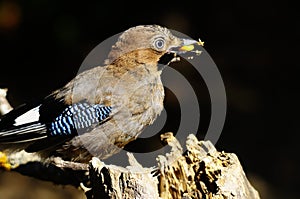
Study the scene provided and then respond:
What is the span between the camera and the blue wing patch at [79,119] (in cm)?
510

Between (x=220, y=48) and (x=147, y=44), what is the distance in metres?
3.61

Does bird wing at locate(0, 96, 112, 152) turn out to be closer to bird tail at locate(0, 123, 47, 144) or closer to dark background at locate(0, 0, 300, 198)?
bird tail at locate(0, 123, 47, 144)

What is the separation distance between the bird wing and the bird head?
0.43 m

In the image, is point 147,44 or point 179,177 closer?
point 179,177

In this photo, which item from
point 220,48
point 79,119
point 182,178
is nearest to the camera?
point 182,178

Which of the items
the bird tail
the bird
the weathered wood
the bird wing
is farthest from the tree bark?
the bird tail

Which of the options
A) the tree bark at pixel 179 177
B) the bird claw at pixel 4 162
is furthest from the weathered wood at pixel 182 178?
the bird claw at pixel 4 162

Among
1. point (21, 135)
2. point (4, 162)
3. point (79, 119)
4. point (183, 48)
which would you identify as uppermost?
point (183, 48)

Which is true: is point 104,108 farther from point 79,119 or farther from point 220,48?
point 220,48

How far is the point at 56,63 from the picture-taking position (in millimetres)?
8477

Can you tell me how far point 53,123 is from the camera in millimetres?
5180

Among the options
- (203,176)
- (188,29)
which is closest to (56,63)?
(188,29)

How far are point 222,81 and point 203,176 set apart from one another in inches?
149

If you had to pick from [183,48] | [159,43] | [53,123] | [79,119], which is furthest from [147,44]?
[53,123]
